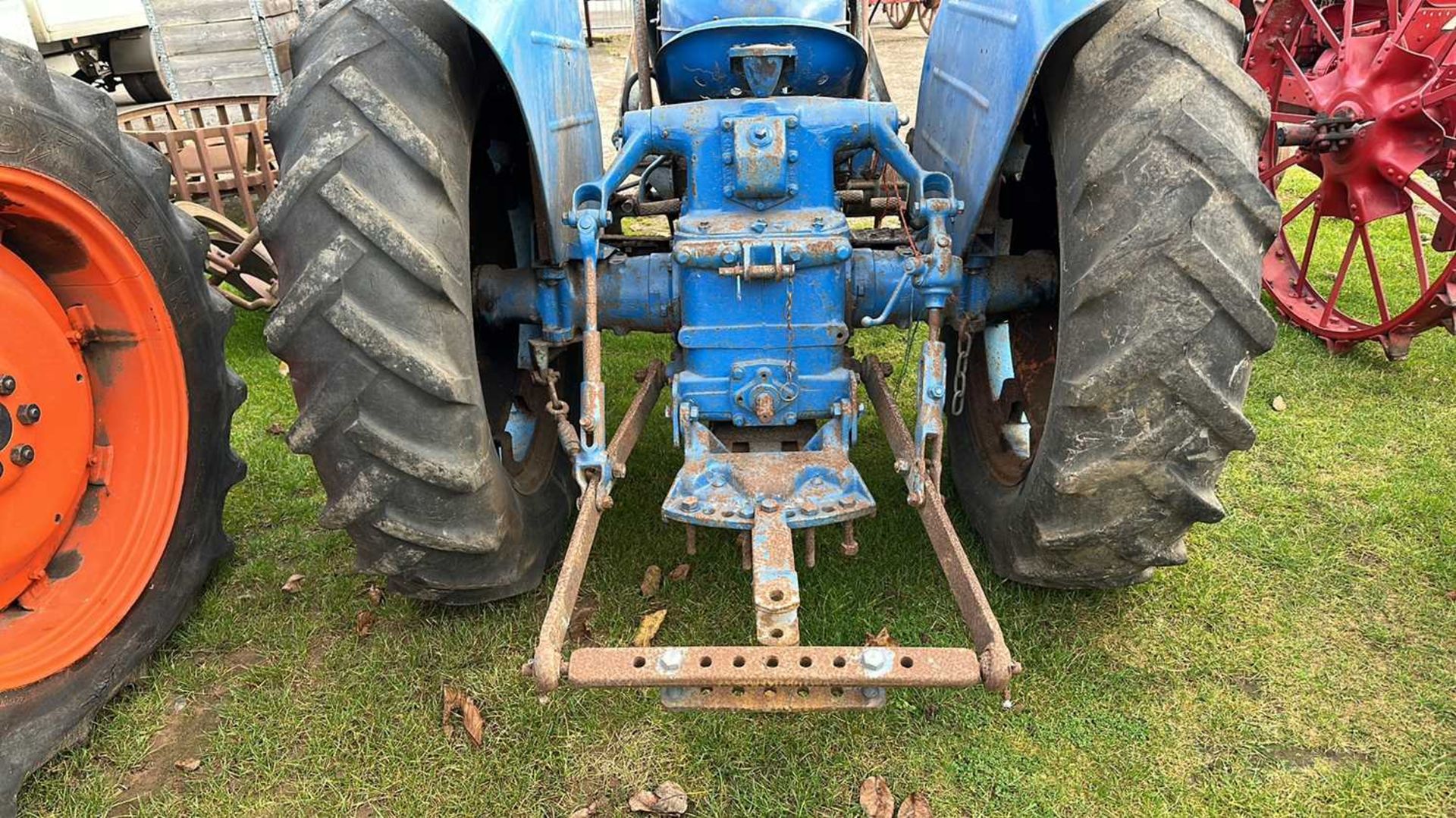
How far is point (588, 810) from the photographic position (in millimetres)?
2055

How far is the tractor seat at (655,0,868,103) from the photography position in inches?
108

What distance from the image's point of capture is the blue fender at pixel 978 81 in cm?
197

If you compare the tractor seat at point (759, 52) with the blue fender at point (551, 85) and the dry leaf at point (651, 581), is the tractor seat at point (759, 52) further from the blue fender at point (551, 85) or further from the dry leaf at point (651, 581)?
the dry leaf at point (651, 581)

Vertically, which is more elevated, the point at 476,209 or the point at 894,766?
the point at 476,209

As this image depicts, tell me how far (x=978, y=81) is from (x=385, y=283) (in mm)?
1479

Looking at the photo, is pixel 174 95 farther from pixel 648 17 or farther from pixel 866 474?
pixel 866 474

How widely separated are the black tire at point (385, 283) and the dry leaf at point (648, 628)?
1.80ft

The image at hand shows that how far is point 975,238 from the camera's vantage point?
254 cm

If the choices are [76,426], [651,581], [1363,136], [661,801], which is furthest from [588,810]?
[1363,136]

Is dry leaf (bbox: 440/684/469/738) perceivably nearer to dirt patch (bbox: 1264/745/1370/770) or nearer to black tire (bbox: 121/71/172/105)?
dirt patch (bbox: 1264/745/1370/770)

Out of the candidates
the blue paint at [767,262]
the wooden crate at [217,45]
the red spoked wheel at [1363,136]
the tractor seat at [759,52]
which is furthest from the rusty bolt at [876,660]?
the wooden crate at [217,45]

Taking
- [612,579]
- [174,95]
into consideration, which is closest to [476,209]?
[612,579]

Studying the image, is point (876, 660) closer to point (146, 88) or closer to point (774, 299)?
point (774, 299)

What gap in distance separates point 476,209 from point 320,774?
5.36ft
